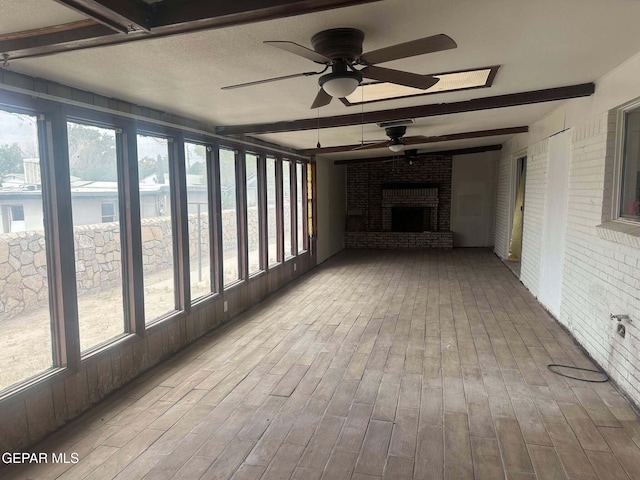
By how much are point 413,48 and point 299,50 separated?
54 cm

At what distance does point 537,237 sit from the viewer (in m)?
5.74

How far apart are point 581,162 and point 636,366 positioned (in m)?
2.08

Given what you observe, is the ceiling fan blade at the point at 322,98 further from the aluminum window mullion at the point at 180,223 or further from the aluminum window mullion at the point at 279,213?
the aluminum window mullion at the point at 279,213

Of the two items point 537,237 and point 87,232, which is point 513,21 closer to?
point 87,232

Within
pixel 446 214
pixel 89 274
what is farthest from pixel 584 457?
pixel 446 214

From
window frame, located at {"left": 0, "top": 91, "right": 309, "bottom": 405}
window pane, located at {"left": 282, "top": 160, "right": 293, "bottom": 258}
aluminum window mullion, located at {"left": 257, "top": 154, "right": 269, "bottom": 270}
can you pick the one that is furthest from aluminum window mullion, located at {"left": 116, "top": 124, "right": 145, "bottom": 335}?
window pane, located at {"left": 282, "top": 160, "right": 293, "bottom": 258}

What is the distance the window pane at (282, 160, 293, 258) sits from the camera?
23.7ft

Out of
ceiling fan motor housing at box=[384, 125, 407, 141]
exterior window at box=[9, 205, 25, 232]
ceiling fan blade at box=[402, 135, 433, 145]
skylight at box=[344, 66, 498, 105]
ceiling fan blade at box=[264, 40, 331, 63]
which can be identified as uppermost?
skylight at box=[344, 66, 498, 105]

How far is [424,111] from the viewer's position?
13.9 ft

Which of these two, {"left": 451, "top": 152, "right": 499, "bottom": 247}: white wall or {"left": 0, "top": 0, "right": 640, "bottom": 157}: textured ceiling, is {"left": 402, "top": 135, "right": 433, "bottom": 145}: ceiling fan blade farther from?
{"left": 451, "top": 152, "right": 499, "bottom": 247}: white wall

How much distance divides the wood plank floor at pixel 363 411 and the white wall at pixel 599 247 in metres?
0.26

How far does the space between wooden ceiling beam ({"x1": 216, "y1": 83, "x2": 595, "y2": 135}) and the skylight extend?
1.69 feet

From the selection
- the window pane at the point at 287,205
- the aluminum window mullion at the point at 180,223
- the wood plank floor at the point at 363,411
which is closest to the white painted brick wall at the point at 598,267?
the wood plank floor at the point at 363,411

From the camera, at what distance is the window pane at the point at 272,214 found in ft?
21.4
